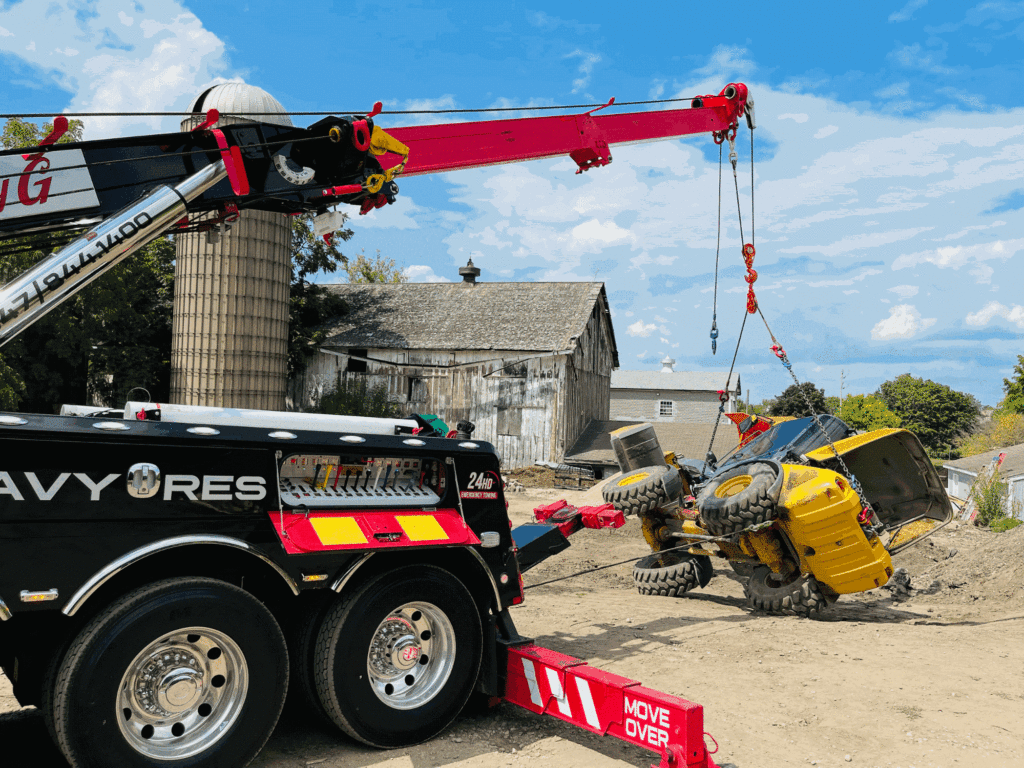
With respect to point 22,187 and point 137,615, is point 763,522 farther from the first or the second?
point 22,187

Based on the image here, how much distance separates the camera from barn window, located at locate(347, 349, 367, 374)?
105 feet

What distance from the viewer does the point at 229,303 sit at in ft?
79.0

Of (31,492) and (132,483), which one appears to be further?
(132,483)

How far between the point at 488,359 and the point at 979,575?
848 inches

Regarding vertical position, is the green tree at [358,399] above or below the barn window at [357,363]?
below

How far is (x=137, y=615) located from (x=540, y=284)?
32.0 meters

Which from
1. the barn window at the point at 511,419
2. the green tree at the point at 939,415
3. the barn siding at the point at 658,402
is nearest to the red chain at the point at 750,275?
the barn window at the point at 511,419

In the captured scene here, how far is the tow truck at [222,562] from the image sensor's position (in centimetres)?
362

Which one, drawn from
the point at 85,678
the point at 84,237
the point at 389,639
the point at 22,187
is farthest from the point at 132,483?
the point at 22,187

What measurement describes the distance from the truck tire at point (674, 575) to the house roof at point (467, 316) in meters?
20.2

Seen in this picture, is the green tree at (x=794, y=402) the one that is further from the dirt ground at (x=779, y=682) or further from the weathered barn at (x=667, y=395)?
the dirt ground at (x=779, y=682)

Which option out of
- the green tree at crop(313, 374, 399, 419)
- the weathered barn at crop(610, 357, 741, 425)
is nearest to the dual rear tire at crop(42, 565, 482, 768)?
the green tree at crop(313, 374, 399, 419)

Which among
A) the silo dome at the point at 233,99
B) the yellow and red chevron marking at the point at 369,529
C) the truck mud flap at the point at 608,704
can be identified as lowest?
the truck mud flap at the point at 608,704

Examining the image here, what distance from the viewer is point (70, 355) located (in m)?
26.0
